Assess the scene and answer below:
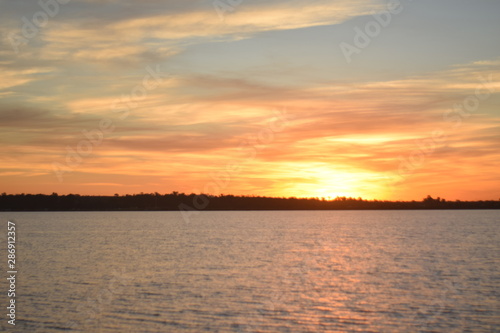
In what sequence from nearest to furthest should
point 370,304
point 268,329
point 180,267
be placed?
1. point 268,329
2. point 370,304
3. point 180,267

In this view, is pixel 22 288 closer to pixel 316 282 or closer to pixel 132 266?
pixel 132 266

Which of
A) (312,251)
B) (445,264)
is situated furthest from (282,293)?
(312,251)

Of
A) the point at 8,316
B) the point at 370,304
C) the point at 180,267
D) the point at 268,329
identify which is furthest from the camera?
the point at 180,267

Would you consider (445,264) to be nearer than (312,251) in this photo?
Yes

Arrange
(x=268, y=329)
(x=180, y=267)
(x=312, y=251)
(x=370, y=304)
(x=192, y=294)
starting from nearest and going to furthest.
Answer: (x=268, y=329)
(x=370, y=304)
(x=192, y=294)
(x=180, y=267)
(x=312, y=251)

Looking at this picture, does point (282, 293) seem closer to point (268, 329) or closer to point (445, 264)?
point (268, 329)

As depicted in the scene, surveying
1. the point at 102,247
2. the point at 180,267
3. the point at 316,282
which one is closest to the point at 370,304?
the point at 316,282

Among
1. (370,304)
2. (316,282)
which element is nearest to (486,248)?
(316,282)

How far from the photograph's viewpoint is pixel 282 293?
43281mm

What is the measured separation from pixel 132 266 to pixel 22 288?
1711 cm

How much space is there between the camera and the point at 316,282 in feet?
163

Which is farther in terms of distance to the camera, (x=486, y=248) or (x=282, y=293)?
(x=486, y=248)

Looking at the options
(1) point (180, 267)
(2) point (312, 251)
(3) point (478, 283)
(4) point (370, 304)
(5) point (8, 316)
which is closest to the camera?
(5) point (8, 316)

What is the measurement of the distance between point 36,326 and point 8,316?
343 centimetres
